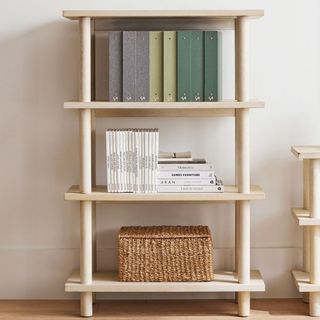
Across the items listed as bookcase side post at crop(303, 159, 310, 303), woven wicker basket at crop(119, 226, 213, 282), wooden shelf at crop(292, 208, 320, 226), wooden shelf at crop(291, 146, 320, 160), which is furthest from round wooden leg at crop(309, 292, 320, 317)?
wooden shelf at crop(291, 146, 320, 160)

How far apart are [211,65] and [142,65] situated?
262 mm

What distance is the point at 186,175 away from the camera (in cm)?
292

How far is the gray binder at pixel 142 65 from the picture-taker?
9.51 ft

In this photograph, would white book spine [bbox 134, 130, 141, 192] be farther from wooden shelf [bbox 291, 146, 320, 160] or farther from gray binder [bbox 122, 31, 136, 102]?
wooden shelf [bbox 291, 146, 320, 160]

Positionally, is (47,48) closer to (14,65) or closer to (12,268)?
(14,65)

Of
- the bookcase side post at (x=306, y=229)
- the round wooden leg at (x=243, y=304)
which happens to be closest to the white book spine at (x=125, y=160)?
the round wooden leg at (x=243, y=304)

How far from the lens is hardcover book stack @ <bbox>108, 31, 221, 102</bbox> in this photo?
2895mm

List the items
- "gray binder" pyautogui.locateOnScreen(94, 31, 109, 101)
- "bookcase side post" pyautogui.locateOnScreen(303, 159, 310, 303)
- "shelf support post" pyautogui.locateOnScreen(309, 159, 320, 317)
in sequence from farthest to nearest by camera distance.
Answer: "gray binder" pyautogui.locateOnScreen(94, 31, 109, 101) → "bookcase side post" pyautogui.locateOnScreen(303, 159, 310, 303) → "shelf support post" pyautogui.locateOnScreen(309, 159, 320, 317)

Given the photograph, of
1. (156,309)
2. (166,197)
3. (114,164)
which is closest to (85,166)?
(114,164)

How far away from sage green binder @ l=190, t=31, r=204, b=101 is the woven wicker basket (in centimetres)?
56

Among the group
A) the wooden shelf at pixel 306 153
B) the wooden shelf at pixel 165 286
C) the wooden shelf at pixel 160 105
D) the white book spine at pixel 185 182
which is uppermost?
the wooden shelf at pixel 160 105

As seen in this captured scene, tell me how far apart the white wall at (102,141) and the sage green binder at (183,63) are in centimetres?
30

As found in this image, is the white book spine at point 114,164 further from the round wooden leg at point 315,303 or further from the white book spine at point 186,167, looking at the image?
the round wooden leg at point 315,303

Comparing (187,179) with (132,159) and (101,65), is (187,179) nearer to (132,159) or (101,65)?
(132,159)
